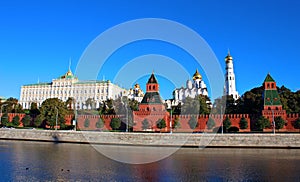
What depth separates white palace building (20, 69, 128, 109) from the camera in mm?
75312

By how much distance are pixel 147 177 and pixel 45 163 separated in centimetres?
668

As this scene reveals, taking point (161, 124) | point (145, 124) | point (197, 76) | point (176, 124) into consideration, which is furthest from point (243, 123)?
point (197, 76)

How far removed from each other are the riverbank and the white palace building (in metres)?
42.6

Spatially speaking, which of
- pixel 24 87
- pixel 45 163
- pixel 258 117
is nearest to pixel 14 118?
pixel 45 163

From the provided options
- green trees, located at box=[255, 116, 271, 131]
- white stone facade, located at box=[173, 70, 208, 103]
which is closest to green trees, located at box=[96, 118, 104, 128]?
green trees, located at box=[255, 116, 271, 131]

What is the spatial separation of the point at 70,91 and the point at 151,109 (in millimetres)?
48119

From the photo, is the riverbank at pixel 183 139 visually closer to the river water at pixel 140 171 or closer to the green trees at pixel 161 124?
the green trees at pixel 161 124

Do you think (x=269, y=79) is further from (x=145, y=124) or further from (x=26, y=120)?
(x=26, y=120)

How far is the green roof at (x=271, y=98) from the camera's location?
35.1m

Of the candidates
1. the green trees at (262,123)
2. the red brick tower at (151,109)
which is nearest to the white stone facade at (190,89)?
the red brick tower at (151,109)

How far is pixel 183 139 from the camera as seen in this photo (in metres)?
27.0

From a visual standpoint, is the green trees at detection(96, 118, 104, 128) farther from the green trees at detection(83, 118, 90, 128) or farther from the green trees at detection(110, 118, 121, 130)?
the green trees at detection(110, 118, 121, 130)

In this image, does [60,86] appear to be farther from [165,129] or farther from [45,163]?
[45,163]

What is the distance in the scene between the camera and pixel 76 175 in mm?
12336
